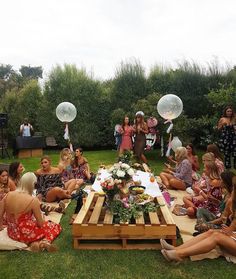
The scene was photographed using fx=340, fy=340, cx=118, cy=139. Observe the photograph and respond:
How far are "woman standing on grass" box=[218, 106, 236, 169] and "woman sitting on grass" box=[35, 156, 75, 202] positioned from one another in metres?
4.89

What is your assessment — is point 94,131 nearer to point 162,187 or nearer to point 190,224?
point 162,187

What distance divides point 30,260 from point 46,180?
10.3ft

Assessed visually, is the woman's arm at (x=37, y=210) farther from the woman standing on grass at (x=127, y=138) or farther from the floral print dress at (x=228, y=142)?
the woman standing on grass at (x=127, y=138)

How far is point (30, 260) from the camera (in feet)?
15.4

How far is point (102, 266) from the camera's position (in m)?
4.49

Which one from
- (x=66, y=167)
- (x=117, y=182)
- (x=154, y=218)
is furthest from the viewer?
(x=66, y=167)

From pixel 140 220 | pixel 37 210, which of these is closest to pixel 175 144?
pixel 140 220

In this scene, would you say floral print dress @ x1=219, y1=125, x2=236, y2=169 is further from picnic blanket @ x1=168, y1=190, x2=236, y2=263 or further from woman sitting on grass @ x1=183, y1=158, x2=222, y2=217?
woman sitting on grass @ x1=183, y1=158, x2=222, y2=217

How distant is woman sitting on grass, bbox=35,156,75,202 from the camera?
7.49 meters

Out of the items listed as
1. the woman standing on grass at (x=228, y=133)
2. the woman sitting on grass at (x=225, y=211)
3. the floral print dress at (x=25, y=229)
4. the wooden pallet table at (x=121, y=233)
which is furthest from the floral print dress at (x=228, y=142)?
the floral print dress at (x=25, y=229)

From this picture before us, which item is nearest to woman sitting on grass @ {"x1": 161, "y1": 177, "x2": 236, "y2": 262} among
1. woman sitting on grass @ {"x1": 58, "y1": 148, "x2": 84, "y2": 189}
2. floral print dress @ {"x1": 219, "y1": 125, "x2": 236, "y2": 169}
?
woman sitting on grass @ {"x1": 58, "y1": 148, "x2": 84, "y2": 189}

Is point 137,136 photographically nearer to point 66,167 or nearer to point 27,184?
point 66,167

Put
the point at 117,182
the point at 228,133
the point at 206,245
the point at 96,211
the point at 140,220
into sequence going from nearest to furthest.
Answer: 1. the point at 206,245
2. the point at 140,220
3. the point at 117,182
4. the point at 96,211
5. the point at 228,133

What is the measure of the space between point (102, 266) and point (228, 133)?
6.78m
